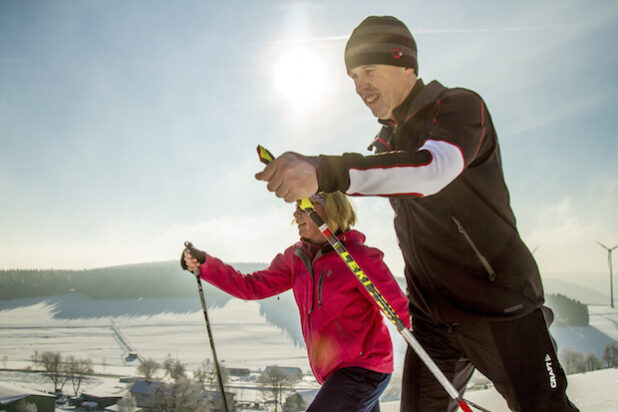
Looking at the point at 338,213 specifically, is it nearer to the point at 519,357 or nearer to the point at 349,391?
the point at 349,391

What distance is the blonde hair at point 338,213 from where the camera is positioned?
11.3 feet

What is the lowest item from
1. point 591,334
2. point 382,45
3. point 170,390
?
point 591,334

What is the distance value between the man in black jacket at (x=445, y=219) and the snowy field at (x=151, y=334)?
46594 millimetres

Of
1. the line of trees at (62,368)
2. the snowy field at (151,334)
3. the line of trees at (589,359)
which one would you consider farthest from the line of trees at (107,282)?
the line of trees at (589,359)

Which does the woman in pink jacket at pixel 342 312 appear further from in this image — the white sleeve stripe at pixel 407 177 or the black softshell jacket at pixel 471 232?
the white sleeve stripe at pixel 407 177

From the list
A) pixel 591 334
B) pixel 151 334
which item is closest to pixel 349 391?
pixel 151 334

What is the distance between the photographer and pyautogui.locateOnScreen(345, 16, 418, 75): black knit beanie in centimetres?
211

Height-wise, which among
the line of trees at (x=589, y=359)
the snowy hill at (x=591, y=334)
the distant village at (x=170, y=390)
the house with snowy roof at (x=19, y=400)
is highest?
the house with snowy roof at (x=19, y=400)

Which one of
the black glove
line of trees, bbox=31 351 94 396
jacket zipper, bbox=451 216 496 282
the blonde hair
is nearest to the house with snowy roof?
line of trees, bbox=31 351 94 396

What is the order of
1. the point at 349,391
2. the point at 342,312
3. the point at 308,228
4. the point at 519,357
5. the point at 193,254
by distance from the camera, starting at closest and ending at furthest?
1. the point at 519,357
2. the point at 349,391
3. the point at 342,312
4. the point at 308,228
5. the point at 193,254

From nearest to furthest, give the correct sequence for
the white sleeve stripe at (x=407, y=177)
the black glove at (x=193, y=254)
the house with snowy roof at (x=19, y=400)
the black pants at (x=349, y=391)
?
the white sleeve stripe at (x=407, y=177) < the black pants at (x=349, y=391) < the black glove at (x=193, y=254) < the house with snowy roof at (x=19, y=400)

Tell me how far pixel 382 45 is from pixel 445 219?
3.40ft

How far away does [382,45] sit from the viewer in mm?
2117

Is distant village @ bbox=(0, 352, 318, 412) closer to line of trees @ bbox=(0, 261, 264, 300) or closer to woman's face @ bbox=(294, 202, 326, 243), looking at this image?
line of trees @ bbox=(0, 261, 264, 300)
